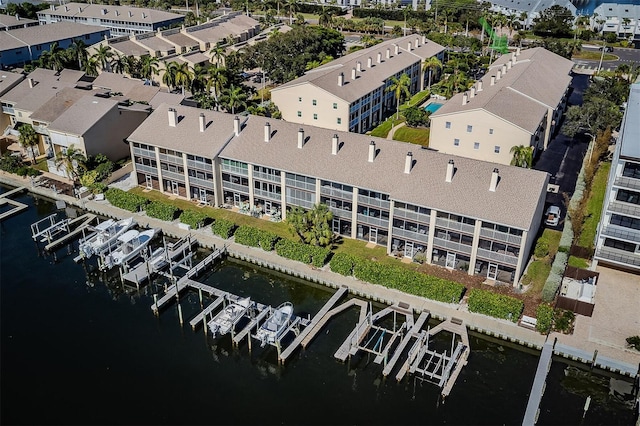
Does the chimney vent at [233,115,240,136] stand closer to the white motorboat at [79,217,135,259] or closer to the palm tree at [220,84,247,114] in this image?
the white motorboat at [79,217,135,259]

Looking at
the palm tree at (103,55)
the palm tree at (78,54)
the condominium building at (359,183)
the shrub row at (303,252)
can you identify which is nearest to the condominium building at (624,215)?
the condominium building at (359,183)

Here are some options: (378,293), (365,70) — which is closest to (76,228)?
(378,293)

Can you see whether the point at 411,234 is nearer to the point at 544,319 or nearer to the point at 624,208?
the point at 544,319

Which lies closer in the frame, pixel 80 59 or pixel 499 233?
pixel 499 233

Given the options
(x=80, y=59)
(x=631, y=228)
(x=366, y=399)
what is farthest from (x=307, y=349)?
(x=80, y=59)

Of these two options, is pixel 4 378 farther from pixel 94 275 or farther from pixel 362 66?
pixel 362 66

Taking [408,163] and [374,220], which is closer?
[408,163]
